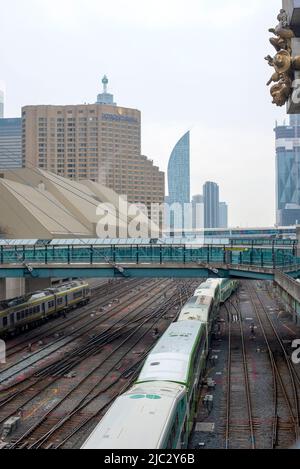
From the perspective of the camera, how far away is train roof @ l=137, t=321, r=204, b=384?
A: 17203mm

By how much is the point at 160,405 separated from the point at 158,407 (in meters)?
0.20

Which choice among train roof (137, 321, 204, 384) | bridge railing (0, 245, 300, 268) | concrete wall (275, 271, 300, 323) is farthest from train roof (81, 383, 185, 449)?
bridge railing (0, 245, 300, 268)

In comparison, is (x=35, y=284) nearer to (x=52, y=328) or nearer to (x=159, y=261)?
(x=52, y=328)

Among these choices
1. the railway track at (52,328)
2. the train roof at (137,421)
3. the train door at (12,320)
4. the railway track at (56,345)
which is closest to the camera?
the train roof at (137,421)

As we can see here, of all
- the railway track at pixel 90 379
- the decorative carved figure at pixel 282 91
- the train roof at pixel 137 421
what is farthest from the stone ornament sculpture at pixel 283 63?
the railway track at pixel 90 379

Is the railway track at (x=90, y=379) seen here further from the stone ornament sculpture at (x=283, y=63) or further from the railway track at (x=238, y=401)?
the stone ornament sculpture at (x=283, y=63)

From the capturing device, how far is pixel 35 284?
53312 mm

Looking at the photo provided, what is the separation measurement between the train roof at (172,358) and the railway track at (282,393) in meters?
4.37

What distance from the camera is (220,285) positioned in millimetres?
50750

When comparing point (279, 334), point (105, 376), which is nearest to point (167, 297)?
point (279, 334)

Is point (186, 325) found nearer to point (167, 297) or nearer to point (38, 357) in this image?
point (38, 357)

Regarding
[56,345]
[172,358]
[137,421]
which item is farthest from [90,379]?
[137,421]

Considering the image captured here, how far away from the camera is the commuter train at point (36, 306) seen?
37.4 metres
